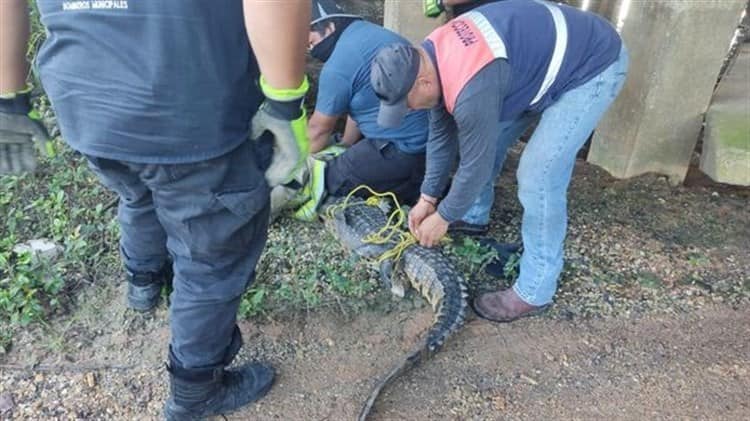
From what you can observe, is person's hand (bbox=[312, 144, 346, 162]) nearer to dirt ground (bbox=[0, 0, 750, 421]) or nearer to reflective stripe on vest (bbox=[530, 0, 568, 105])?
dirt ground (bbox=[0, 0, 750, 421])

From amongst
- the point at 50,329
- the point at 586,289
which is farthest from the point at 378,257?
the point at 50,329

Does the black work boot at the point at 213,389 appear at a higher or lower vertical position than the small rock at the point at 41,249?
higher

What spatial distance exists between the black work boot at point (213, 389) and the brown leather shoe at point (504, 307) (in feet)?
3.22

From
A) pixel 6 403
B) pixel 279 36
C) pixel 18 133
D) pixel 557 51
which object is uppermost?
pixel 279 36

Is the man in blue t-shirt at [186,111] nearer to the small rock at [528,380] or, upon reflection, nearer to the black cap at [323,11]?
the small rock at [528,380]

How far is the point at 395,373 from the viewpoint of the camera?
8.82ft

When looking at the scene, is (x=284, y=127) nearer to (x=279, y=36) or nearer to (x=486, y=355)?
(x=279, y=36)

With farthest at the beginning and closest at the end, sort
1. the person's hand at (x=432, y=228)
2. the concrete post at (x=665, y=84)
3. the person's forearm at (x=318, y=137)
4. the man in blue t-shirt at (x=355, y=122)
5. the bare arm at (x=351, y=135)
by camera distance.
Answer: the bare arm at (x=351, y=135)
the person's forearm at (x=318, y=137)
the man in blue t-shirt at (x=355, y=122)
the concrete post at (x=665, y=84)
the person's hand at (x=432, y=228)

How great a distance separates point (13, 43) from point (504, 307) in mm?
2141

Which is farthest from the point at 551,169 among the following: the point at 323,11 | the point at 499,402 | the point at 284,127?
the point at 323,11

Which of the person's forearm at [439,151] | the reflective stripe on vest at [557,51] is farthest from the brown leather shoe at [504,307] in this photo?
the reflective stripe on vest at [557,51]

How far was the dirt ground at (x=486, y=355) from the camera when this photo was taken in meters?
2.66

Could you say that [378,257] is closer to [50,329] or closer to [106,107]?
[50,329]

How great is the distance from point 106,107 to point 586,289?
91.7 inches
